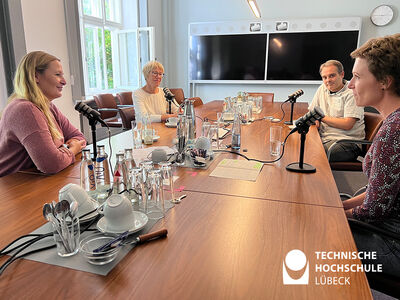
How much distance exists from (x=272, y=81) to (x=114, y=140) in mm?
4607

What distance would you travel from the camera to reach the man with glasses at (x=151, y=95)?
3.10 m

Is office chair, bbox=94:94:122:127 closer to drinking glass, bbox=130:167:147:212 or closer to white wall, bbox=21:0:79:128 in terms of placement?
white wall, bbox=21:0:79:128

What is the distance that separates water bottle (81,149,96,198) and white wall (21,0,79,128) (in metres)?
2.94

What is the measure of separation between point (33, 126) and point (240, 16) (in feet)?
18.2

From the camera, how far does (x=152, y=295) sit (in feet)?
2.15

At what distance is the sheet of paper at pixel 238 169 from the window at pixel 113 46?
4.55m

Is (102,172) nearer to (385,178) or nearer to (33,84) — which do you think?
(33,84)

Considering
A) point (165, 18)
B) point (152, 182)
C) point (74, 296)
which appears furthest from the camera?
point (165, 18)

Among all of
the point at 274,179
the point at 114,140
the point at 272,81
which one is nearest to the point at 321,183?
the point at 274,179

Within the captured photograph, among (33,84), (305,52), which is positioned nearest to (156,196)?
(33,84)

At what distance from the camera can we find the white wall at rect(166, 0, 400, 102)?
552 centimetres

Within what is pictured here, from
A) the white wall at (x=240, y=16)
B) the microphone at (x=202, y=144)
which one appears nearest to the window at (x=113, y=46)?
the white wall at (x=240, y=16)

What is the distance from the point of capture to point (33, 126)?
1.44 metres

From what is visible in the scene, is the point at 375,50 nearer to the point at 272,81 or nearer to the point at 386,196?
the point at 386,196
